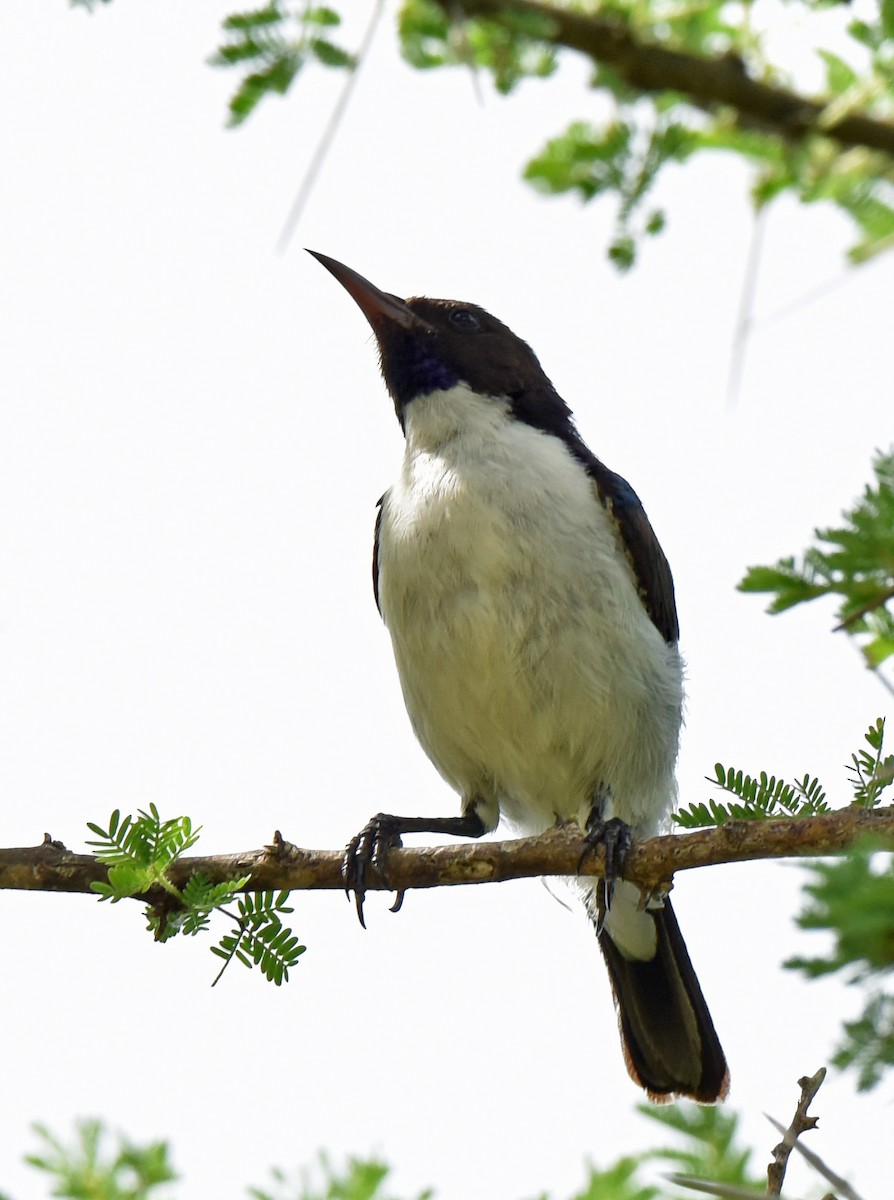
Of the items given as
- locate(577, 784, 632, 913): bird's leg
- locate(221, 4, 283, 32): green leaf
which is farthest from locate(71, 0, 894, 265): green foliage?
locate(577, 784, 632, 913): bird's leg

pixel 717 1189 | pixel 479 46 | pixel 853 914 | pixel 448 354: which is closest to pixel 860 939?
pixel 853 914

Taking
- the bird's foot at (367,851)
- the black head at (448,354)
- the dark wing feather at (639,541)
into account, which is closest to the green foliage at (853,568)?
the bird's foot at (367,851)

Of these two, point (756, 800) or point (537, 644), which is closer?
point (756, 800)

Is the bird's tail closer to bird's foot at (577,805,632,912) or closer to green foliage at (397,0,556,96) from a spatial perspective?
bird's foot at (577,805,632,912)

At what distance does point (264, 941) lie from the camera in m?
3.74

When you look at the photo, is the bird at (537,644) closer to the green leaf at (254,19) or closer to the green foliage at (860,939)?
the green leaf at (254,19)

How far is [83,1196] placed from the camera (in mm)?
3850

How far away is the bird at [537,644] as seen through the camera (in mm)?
5500

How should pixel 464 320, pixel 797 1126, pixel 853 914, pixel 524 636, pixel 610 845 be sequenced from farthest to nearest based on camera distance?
pixel 464 320
pixel 524 636
pixel 610 845
pixel 797 1126
pixel 853 914

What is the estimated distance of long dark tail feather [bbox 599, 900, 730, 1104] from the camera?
237 inches

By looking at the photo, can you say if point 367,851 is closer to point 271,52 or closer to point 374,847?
point 374,847

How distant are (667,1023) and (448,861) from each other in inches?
94.0

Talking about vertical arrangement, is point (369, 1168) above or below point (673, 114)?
below

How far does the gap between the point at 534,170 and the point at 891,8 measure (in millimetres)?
1134
